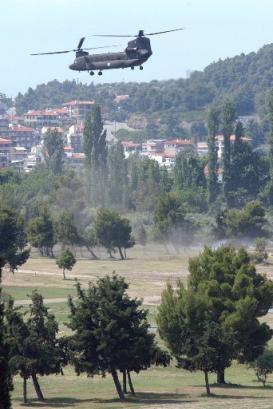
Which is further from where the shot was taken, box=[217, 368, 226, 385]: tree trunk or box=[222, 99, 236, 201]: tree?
box=[222, 99, 236, 201]: tree

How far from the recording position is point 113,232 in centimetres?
13350

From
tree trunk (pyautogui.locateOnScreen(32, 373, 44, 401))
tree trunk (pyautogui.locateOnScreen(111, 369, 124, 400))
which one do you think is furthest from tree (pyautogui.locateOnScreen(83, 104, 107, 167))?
tree trunk (pyautogui.locateOnScreen(32, 373, 44, 401))

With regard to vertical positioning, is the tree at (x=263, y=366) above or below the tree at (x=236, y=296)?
below

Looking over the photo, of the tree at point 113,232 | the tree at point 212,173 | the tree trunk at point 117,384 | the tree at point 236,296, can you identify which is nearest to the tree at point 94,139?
the tree at point 212,173

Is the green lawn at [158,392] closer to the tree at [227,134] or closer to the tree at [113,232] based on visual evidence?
the tree at [113,232]

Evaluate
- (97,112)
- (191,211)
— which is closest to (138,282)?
(191,211)

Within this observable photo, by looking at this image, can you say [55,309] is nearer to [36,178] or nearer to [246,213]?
[246,213]

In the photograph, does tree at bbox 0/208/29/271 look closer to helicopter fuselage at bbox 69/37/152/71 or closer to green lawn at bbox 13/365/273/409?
helicopter fuselage at bbox 69/37/152/71

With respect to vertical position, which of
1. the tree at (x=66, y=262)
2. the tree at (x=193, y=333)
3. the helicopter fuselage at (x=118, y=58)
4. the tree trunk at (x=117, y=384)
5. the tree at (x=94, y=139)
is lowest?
the tree at (x=66, y=262)

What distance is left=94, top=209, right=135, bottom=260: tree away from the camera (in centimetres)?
13325

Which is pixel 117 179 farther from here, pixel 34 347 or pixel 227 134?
pixel 34 347

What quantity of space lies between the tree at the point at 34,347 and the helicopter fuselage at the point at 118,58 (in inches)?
1022

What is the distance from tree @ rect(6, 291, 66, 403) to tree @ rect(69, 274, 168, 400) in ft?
2.99

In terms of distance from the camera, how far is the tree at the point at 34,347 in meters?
64.0
